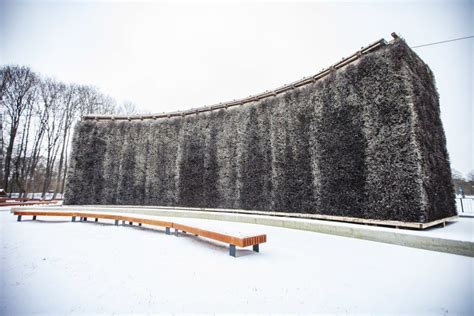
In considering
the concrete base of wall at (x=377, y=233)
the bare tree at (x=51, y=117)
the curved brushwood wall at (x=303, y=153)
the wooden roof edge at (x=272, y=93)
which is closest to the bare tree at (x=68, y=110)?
the bare tree at (x=51, y=117)

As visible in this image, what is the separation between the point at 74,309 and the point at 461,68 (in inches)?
349

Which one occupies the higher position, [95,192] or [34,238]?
[95,192]

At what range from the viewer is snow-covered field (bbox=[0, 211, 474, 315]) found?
7.32 ft

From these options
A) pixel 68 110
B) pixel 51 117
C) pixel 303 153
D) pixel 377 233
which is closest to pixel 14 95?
pixel 51 117

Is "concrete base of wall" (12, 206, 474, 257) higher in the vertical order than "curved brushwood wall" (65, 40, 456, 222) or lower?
lower

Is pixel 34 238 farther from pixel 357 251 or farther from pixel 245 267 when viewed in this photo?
pixel 357 251

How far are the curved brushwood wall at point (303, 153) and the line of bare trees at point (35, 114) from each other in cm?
928

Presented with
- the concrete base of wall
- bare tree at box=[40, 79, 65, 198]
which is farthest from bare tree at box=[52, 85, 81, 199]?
the concrete base of wall

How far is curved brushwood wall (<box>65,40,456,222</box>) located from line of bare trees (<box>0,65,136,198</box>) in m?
9.28

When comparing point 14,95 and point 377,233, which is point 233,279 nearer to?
point 377,233

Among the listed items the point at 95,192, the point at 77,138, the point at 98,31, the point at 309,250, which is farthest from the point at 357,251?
the point at 77,138

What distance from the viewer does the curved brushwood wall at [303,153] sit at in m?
5.50

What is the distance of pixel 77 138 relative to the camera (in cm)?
1258

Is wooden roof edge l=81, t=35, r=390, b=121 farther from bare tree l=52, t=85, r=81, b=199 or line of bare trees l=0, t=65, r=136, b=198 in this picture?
bare tree l=52, t=85, r=81, b=199
